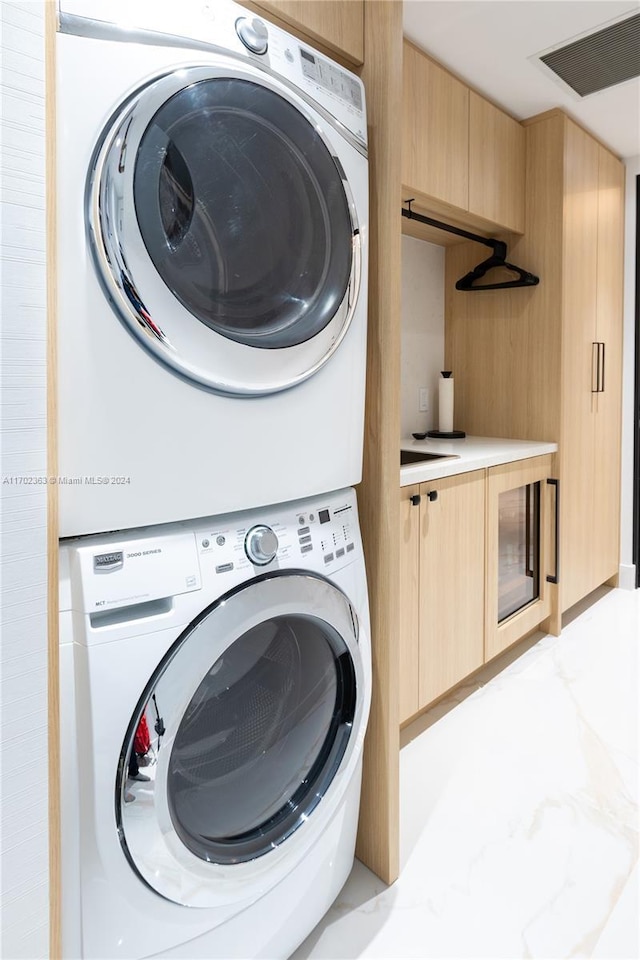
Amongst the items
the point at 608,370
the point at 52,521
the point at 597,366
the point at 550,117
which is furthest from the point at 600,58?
the point at 52,521

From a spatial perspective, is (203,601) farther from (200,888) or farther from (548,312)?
(548,312)

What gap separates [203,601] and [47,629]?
0.22 metres

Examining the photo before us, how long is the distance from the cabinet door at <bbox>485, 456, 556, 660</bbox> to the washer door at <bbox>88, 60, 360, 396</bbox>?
4.44ft

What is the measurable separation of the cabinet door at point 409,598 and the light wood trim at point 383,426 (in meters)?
0.49

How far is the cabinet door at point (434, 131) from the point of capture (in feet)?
6.61

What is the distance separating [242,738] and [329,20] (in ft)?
4.48

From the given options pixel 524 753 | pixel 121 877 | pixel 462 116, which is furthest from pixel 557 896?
pixel 462 116

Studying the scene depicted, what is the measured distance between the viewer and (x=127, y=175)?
78 centimetres

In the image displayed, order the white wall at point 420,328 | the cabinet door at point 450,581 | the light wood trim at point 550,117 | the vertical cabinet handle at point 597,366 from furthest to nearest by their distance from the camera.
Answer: the vertical cabinet handle at point 597,366, the white wall at point 420,328, the light wood trim at point 550,117, the cabinet door at point 450,581

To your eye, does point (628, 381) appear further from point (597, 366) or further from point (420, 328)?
point (420, 328)

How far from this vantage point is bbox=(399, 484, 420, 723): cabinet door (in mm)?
1804

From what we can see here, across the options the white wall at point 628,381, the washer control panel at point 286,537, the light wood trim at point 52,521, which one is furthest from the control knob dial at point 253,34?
the white wall at point 628,381

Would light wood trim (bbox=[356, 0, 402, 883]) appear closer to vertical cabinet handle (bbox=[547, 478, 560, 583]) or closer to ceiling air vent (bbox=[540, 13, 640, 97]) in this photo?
ceiling air vent (bbox=[540, 13, 640, 97])

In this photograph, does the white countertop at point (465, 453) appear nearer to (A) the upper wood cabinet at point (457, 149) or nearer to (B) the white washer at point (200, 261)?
(B) the white washer at point (200, 261)
